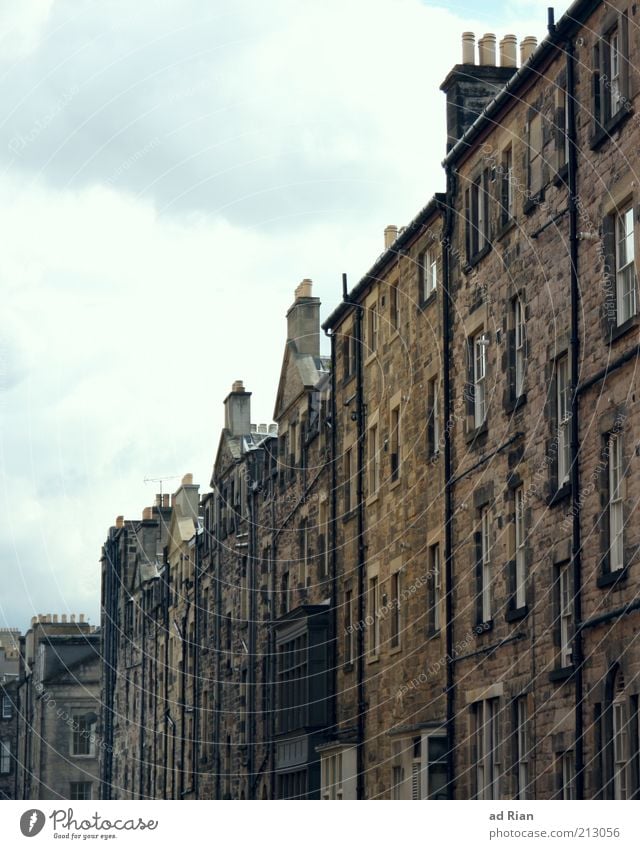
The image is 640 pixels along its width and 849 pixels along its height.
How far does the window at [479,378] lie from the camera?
114 ft

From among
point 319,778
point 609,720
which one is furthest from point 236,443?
point 609,720

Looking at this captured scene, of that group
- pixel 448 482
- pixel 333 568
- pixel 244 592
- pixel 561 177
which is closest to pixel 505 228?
pixel 561 177

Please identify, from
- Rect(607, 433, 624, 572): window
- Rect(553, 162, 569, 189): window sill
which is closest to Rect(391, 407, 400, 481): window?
Rect(553, 162, 569, 189): window sill

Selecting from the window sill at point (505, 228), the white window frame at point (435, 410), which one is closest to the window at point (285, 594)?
the white window frame at point (435, 410)

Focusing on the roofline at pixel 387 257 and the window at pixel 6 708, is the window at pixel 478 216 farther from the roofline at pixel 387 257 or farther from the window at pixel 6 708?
the window at pixel 6 708

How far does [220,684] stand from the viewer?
63.8 metres

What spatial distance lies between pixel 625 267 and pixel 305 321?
2829 cm

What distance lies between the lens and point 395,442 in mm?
41875

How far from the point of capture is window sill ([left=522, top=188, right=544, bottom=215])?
3150 centimetres

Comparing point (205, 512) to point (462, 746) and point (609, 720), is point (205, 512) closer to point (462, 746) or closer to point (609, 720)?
point (462, 746)

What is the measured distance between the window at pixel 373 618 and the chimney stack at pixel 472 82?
11416mm

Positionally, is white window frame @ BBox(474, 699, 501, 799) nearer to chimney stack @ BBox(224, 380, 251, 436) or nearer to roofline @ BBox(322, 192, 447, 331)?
roofline @ BBox(322, 192, 447, 331)

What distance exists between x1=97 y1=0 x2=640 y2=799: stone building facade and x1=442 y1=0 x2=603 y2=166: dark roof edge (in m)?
0.04

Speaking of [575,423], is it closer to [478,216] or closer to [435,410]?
[478,216]
